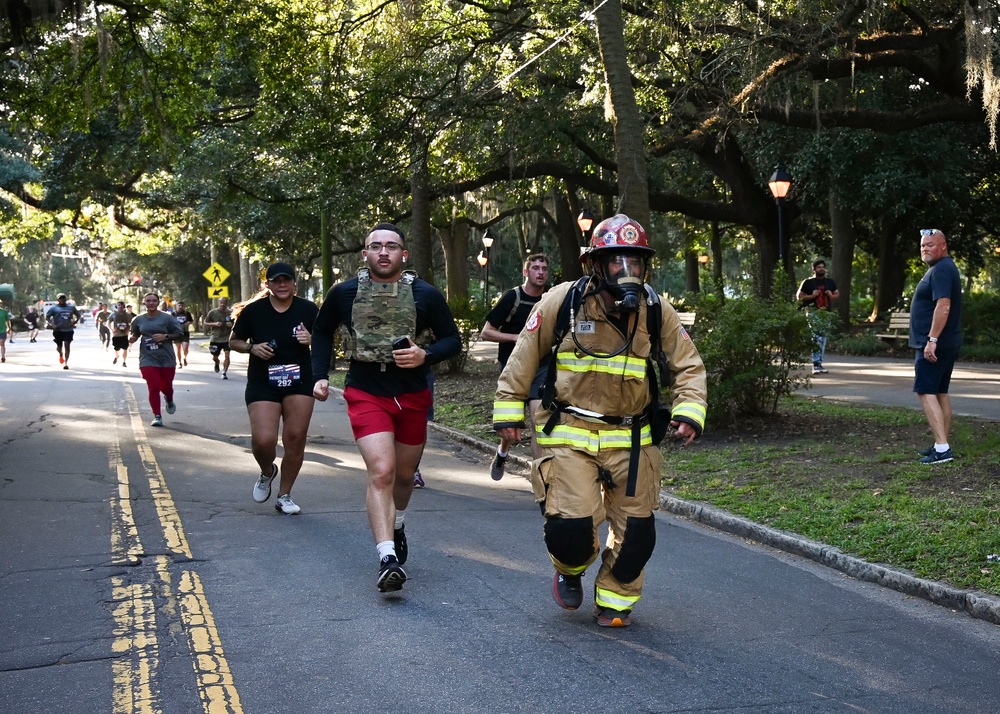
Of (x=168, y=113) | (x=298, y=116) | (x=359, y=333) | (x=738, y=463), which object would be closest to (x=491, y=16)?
(x=298, y=116)

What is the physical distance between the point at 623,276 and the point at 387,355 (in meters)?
1.72

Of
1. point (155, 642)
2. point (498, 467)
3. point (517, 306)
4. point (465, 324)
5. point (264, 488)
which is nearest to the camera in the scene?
point (155, 642)

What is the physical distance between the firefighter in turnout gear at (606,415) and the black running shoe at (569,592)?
0.05 metres

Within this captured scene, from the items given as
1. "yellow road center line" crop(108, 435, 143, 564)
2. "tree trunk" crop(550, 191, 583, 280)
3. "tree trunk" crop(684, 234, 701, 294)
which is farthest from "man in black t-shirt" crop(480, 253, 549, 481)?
"tree trunk" crop(684, 234, 701, 294)

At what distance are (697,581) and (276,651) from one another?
108 inches

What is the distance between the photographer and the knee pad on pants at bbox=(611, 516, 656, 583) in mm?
5574

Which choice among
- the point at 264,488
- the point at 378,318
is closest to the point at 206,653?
the point at 378,318

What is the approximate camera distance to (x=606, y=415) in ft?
18.4

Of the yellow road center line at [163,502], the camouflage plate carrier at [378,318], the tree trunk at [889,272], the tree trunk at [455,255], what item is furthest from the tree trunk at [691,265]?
the camouflage plate carrier at [378,318]

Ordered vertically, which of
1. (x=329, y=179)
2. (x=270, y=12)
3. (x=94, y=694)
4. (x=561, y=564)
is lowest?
(x=94, y=694)

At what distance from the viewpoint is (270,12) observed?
1817 centimetres

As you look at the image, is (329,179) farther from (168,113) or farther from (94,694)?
(94,694)

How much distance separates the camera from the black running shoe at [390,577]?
20.0 ft

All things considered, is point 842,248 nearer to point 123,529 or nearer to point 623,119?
point 623,119
